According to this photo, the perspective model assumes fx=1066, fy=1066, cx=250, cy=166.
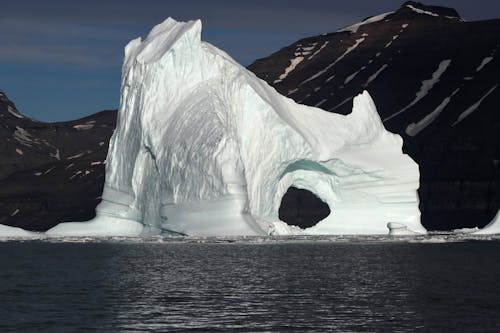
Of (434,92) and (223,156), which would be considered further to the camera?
(434,92)

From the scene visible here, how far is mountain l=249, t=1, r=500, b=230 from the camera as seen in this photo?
129500mm

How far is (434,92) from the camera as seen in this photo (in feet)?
528

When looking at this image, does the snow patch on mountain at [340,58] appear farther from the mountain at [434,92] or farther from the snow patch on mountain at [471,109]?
the snow patch on mountain at [471,109]

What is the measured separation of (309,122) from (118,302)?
36204 mm

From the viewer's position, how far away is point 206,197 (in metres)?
63.5

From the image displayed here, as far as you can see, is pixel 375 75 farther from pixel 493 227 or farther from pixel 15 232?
pixel 15 232

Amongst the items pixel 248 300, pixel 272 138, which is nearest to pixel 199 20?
pixel 272 138

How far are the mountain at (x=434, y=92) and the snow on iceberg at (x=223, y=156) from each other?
53115 millimetres

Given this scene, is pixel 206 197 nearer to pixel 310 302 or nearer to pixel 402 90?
pixel 310 302

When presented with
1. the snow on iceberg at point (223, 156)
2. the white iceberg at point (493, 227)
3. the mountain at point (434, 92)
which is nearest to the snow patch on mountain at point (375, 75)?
the mountain at point (434, 92)

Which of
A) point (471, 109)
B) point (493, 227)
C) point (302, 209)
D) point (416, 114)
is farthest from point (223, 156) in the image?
point (416, 114)

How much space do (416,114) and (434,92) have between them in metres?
11.2

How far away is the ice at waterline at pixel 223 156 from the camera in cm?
6400

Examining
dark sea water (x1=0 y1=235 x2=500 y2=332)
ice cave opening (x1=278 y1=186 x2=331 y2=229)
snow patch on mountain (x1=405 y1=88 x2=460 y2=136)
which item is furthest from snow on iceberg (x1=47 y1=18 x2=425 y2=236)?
snow patch on mountain (x1=405 y1=88 x2=460 y2=136)
